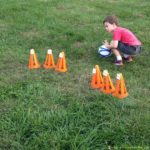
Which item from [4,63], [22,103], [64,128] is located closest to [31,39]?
[4,63]

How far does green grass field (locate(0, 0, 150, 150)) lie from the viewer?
4656 millimetres

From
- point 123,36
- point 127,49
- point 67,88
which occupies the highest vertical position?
point 123,36

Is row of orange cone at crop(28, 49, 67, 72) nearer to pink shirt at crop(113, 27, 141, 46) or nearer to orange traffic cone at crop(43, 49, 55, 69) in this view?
orange traffic cone at crop(43, 49, 55, 69)

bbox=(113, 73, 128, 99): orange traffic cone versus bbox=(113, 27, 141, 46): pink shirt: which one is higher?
bbox=(113, 27, 141, 46): pink shirt

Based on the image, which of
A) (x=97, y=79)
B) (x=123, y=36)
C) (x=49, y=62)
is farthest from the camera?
(x=123, y=36)

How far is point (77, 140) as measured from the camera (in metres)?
4.56

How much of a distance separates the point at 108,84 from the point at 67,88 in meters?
0.58

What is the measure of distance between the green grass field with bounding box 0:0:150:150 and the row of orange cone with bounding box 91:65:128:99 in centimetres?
10

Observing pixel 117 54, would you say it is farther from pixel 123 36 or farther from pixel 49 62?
pixel 49 62

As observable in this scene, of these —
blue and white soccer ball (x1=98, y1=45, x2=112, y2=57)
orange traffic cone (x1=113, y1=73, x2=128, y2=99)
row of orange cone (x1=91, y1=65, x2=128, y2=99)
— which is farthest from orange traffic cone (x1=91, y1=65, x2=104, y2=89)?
blue and white soccer ball (x1=98, y1=45, x2=112, y2=57)

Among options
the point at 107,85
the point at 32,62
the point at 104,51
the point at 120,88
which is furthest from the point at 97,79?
the point at 104,51

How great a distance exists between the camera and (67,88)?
5.85 metres

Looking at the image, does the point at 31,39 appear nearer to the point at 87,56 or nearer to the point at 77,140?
the point at 87,56

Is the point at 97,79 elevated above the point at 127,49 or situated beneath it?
Answer: situated beneath
